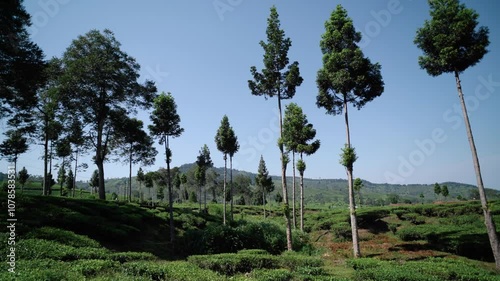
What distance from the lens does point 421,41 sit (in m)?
18.4

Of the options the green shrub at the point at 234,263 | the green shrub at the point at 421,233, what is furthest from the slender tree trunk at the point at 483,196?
the green shrub at the point at 234,263

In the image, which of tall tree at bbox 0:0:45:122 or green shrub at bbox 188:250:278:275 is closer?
green shrub at bbox 188:250:278:275

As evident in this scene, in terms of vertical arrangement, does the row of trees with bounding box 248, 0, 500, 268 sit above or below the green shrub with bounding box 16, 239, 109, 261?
above

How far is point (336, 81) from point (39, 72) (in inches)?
Answer: 897

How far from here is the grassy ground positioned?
34.1ft

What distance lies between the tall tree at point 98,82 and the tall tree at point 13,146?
1428 cm

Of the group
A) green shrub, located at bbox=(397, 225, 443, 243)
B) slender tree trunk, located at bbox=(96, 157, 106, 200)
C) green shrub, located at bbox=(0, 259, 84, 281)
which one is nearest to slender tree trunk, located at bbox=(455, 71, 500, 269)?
green shrub, located at bbox=(397, 225, 443, 243)

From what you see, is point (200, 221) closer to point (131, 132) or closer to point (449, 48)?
point (131, 132)

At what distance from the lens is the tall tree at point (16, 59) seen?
17688mm

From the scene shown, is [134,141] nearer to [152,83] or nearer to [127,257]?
[152,83]

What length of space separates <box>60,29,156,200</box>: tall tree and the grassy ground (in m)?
10.9

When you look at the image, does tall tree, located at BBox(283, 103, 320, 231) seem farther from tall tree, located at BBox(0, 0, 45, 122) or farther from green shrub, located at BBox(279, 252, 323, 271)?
tall tree, located at BBox(0, 0, 45, 122)

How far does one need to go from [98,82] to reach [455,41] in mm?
33369

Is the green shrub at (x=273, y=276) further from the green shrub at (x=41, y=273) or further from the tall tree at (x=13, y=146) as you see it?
the tall tree at (x=13, y=146)
